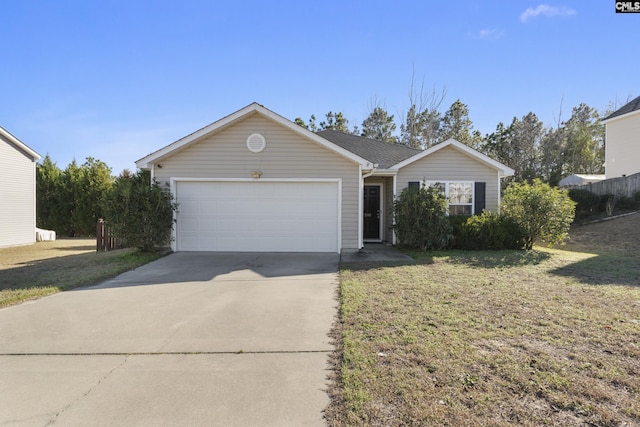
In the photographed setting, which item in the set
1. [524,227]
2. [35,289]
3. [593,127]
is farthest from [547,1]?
[593,127]

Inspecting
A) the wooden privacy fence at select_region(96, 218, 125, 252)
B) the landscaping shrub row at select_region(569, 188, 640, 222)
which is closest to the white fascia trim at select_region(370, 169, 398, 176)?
the wooden privacy fence at select_region(96, 218, 125, 252)

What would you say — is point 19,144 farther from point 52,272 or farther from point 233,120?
point 233,120

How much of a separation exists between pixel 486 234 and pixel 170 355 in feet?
32.9

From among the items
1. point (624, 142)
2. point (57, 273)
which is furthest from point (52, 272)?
point (624, 142)

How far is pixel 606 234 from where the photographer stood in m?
Result: 14.0


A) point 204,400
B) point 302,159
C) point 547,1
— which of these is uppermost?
point 547,1

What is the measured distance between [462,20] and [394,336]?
1397 cm

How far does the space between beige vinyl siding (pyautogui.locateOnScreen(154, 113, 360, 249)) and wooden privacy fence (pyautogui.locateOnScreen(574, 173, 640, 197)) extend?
48.5 feet

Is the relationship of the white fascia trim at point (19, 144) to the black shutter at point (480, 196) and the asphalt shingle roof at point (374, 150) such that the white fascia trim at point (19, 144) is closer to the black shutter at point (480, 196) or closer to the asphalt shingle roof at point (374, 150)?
the asphalt shingle roof at point (374, 150)

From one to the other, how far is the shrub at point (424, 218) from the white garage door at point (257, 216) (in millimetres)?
2094

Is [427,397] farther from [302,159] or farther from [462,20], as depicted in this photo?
[462,20]

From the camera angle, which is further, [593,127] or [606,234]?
[593,127]

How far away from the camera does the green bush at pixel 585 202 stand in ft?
57.6

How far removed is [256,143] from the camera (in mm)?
10828
